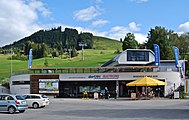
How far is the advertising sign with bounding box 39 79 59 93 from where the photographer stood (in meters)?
56.5

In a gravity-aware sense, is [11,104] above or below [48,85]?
below

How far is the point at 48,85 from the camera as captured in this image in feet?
187

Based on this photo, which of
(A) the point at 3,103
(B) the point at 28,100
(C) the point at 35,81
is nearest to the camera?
(A) the point at 3,103

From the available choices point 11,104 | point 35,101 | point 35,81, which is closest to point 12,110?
point 11,104

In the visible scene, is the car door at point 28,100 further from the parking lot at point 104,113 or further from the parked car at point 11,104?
the parked car at point 11,104

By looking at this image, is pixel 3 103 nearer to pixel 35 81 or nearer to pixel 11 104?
pixel 11 104

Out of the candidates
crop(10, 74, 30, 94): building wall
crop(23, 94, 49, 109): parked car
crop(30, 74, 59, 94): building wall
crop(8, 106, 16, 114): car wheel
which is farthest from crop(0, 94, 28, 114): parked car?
crop(10, 74, 30, 94): building wall

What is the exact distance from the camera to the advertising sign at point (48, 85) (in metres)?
56.5

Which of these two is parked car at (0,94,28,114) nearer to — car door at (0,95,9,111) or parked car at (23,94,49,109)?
car door at (0,95,9,111)

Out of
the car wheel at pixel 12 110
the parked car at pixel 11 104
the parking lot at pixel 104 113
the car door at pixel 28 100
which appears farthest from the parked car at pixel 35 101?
the car wheel at pixel 12 110

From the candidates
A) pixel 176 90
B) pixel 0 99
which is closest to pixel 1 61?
pixel 176 90

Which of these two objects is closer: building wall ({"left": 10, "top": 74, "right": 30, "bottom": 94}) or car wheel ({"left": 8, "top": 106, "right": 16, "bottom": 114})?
car wheel ({"left": 8, "top": 106, "right": 16, "bottom": 114})

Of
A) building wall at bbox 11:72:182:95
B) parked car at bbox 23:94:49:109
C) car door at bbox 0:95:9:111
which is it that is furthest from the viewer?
building wall at bbox 11:72:182:95

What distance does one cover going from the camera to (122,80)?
5559 cm
